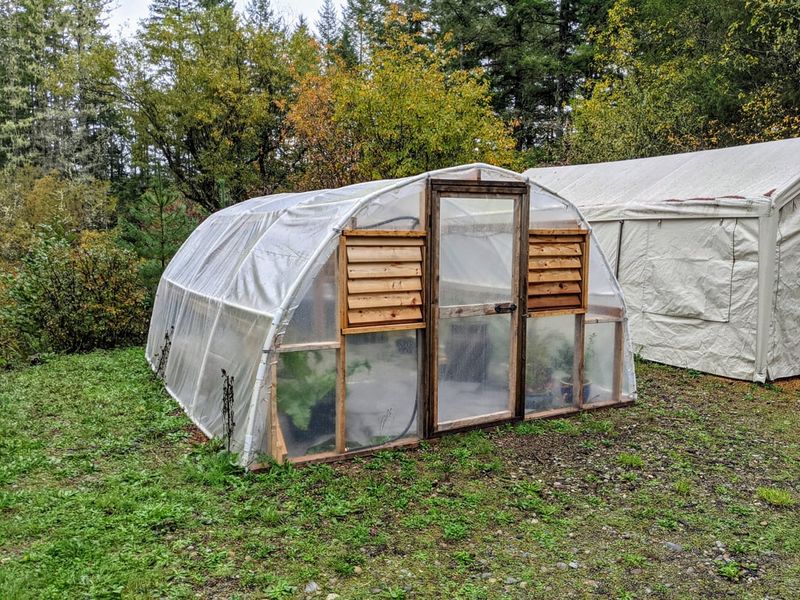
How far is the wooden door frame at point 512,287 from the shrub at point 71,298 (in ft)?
19.8

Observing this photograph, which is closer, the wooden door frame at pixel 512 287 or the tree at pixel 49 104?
the wooden door frame at pixel 512 287

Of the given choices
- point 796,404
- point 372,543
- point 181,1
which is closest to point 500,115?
point 181,1

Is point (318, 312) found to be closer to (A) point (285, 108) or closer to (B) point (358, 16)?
(A) point (285, 108)

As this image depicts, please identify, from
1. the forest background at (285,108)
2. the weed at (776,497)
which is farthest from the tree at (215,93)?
the weed at (776,497)

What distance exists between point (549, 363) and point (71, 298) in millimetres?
7004

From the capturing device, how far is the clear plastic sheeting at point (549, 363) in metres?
5.92

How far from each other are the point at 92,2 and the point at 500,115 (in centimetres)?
1525

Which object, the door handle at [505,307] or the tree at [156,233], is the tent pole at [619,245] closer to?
the door handle at [505,307]

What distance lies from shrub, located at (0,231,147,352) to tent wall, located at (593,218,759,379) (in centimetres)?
763

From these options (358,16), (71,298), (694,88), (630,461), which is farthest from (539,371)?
(358,16)

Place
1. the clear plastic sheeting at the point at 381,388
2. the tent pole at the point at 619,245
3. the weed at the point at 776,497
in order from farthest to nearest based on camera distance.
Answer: the tent pole at the point at 619,245, the clear plastic sheeting at the point at 381,388, the weed at the point at 776,497

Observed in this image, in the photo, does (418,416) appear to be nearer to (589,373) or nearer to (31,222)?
(589,373)

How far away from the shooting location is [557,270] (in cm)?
593

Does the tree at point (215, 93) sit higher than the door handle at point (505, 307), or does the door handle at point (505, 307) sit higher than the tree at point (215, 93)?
the tree at point (215, 93)
